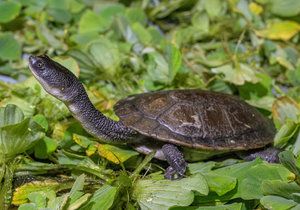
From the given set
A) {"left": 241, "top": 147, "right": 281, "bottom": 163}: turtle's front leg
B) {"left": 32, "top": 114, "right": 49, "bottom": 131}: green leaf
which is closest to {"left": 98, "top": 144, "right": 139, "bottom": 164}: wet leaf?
{"left": 32, "top": 114, "right": 49, "bottom": 131}: green leaf

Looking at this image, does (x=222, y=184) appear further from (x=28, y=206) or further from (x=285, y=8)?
(x=285, y=8)

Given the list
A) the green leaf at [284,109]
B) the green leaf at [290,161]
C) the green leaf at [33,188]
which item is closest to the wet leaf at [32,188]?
the green leaf at [33,188]

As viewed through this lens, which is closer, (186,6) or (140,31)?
(140,31)

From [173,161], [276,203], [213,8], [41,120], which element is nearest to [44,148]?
[41,120]

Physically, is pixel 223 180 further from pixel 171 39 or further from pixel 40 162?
pixel 171 39

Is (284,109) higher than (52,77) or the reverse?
the reverse

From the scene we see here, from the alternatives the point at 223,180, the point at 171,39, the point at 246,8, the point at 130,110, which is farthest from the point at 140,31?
the point at 223,180
